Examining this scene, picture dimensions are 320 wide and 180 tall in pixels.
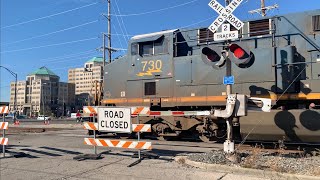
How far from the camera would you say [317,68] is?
10.4 m

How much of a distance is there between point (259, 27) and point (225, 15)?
3.92 meters

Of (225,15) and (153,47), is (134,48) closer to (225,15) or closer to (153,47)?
(153,47)

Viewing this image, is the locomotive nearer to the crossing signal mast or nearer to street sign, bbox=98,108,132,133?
the crossing signal mast

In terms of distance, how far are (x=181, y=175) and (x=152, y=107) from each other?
646 centimetres

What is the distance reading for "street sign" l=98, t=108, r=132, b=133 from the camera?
28.6 feet

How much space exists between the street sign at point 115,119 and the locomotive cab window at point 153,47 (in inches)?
185

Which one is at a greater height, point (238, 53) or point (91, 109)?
point (238, 53)

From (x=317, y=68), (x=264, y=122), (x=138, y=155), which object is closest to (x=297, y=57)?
(x=317, y=68)

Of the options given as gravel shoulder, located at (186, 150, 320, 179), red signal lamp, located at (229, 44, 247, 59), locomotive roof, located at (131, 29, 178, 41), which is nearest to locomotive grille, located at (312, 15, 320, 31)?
red signal lamp, located at (229, 44, 247, 59)

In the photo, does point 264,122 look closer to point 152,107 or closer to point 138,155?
point 138,155

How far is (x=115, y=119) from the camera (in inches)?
352

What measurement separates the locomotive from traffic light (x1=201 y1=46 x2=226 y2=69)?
0.02 meters

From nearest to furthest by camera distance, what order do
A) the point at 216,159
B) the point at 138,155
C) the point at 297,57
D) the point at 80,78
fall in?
1. the point at 216,159
2. the point at 138,155
3. the point at 297,57
4. the point at 80,78

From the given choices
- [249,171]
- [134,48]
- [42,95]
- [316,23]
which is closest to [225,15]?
[249,171]
